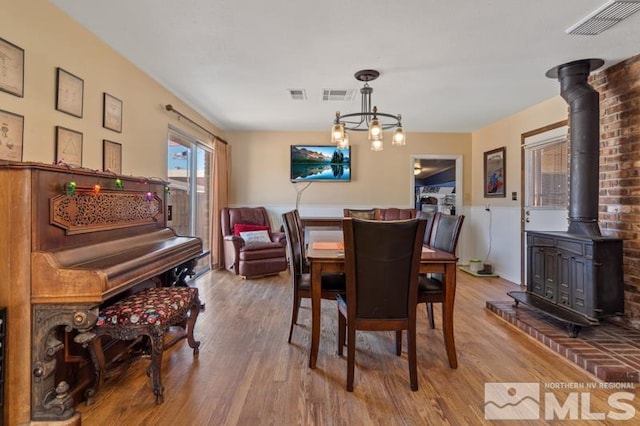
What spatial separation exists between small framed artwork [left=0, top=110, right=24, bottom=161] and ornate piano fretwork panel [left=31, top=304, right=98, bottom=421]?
2.92 feet

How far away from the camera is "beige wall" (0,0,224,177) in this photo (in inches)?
74.1

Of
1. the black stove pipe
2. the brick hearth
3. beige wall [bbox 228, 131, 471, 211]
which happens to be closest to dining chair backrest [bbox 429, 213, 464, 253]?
the brick hearth

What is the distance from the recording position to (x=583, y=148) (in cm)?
282

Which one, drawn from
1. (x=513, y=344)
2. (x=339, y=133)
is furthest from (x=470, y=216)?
(x=339, y=133)

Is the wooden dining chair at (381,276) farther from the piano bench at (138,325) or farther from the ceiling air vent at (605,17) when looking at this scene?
the ceiling air vent at (605,17)

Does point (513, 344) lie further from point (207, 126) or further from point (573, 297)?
point (207, 126)

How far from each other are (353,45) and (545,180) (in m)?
3.08

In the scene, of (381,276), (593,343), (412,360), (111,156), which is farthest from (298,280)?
(593,343)

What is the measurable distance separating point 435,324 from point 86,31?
360 cm

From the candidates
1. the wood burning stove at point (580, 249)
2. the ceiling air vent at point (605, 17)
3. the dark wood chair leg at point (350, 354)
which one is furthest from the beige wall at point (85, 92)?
the wood burning stove at point (580, 249)

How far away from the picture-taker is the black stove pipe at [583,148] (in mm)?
2789

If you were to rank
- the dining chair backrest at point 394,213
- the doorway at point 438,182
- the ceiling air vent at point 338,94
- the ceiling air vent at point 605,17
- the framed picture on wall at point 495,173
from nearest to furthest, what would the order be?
the ceiling air vent at point 605,17 → the ceiling air vent at point 338,94 → the framed picture on wall at point 495,173 → the dining chair backrest at point 394,213 → the doorway at point 438,182

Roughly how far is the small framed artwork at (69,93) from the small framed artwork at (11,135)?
33cm

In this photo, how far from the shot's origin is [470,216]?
5.62m
